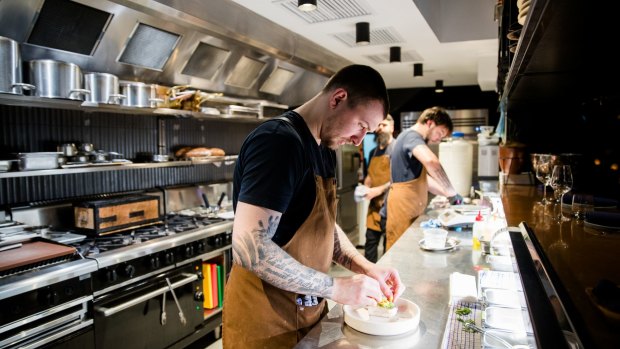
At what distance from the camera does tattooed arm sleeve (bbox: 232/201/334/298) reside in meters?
1.24

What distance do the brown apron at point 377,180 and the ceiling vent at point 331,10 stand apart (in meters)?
1.75

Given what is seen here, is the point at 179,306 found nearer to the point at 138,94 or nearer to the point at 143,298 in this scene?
the point at 143,298

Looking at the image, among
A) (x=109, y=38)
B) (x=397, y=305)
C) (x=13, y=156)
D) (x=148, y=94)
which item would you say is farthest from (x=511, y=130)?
(x=13, y=156)

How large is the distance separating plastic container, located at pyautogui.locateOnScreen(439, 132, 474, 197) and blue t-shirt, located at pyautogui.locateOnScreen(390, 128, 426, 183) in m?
1.87

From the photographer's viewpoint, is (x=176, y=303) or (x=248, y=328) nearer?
(x=248, y=328)

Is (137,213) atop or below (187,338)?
atop

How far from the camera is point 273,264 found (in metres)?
1.31

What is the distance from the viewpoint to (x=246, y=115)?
415 centimetres

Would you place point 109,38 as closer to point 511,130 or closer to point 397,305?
point 397,305

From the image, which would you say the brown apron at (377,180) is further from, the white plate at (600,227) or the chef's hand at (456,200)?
the white plate at (600,227)

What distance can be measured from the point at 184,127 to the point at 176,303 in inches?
71.6

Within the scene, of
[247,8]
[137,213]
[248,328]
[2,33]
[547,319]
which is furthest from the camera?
[247,8]

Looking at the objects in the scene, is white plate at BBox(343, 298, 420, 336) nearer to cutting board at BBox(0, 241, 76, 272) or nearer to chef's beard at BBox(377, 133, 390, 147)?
cutting board at BBox(0, 241, 76, 272)

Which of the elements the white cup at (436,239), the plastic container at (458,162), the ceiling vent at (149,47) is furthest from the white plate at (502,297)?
the plastic container at (458,162)
